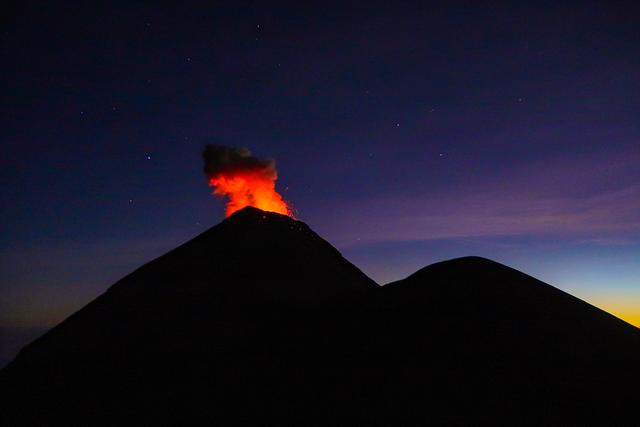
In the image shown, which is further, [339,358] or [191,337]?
[191,337]

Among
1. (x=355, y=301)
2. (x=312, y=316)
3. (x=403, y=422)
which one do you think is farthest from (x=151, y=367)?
(x=403, y=422)

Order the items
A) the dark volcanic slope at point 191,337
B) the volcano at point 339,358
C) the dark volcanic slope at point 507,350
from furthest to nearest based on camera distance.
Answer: the dark volcanic slope at point 191,337, the volcano at point 339,358, the dark volcanic slope at point 507,350

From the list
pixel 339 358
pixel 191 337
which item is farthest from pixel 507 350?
pixel 191 337

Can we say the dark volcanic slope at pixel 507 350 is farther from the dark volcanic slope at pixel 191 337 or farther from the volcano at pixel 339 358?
the dark volcanic slope at pixel 191 337

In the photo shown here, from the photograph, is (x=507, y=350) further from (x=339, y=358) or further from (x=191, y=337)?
(x=191, y=337)

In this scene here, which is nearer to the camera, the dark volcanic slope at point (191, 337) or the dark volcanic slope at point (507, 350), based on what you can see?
the dark volcanic slope at point (507, 350)

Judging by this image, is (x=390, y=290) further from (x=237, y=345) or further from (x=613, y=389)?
(x=613, y=389)

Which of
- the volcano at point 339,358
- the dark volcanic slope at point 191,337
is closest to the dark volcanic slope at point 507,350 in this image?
the volcano at point 339,358

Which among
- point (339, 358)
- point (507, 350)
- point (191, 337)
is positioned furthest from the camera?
point (191, 337)

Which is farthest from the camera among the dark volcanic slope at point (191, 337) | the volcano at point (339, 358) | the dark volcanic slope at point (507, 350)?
the dark volcanic slope at point (191, 337)
